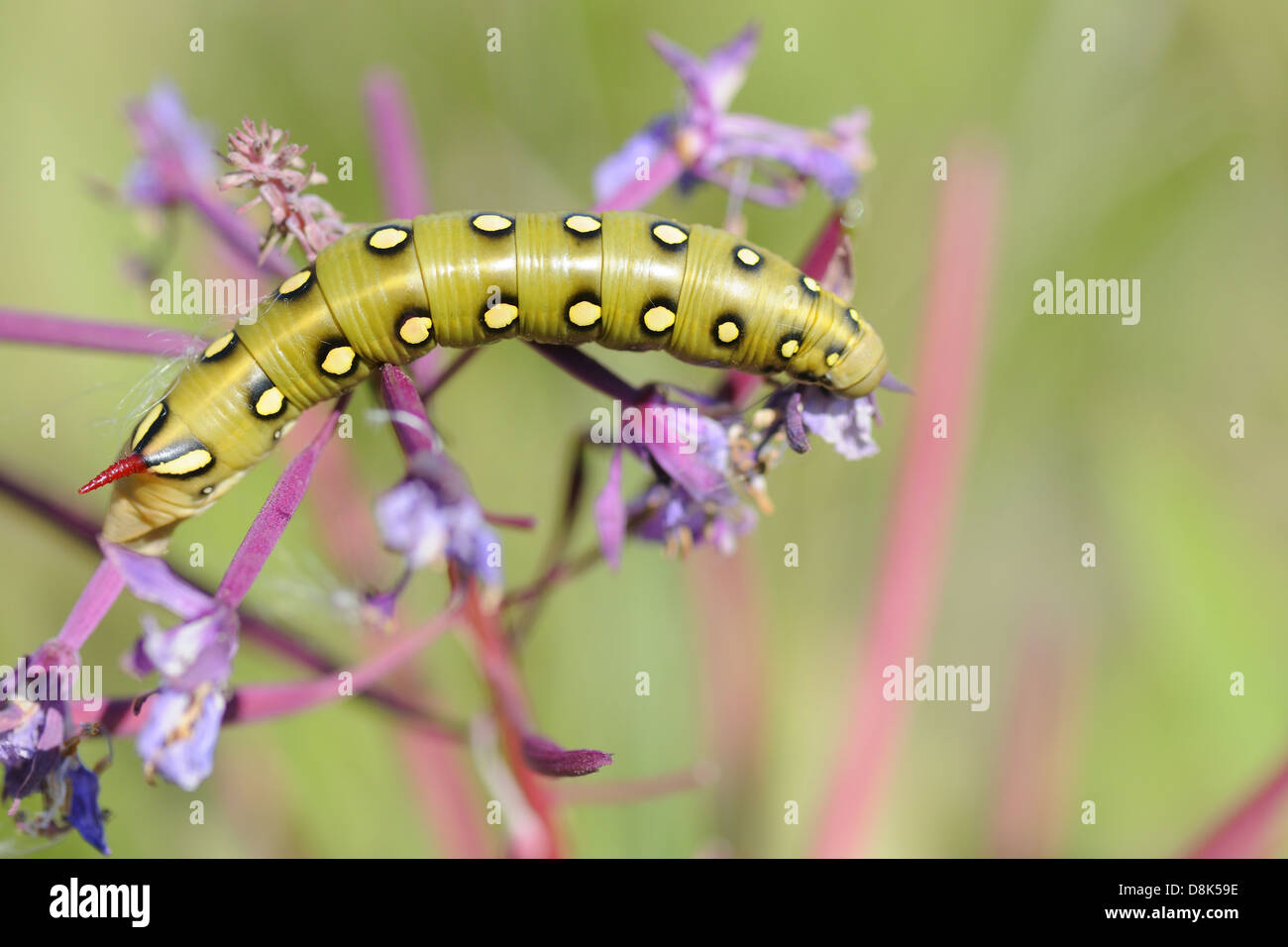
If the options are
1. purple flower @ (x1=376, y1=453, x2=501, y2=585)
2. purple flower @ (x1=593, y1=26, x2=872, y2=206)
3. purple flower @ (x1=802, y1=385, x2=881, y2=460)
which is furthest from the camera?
purple flower @ (x1=593, y1=26, x2=872, y2=206)

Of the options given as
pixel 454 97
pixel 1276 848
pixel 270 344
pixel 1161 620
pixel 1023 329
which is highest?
pixel 454 97

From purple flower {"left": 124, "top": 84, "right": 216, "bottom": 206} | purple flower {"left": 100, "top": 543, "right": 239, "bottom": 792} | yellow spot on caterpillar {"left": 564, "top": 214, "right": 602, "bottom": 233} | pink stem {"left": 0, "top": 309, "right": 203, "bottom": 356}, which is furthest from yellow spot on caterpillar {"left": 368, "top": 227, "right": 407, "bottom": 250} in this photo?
purple flower {"left": 124, "top": 84, "right": 216, "bottom": 206}

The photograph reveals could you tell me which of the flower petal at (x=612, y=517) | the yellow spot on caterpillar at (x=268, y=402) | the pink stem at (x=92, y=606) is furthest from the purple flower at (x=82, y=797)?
the flower petal at (x=612, y=517)

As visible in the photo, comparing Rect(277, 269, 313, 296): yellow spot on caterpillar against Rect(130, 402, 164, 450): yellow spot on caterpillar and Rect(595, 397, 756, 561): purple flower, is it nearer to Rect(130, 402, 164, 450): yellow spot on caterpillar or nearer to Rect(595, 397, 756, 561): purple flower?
Rect(130, 402, 164, 450): yellow spot on caterpillar

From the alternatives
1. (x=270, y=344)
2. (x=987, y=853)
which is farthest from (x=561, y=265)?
(x=987, y=853)

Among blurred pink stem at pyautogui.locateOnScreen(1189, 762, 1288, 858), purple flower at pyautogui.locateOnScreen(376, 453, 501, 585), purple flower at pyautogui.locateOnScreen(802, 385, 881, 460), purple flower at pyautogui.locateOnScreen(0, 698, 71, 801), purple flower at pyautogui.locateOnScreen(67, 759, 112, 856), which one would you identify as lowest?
blurred pink stem at pyautogui.locateOnScreen(1189, 762, 1288, 858)

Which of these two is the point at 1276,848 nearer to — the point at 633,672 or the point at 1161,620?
the point at 1161,620

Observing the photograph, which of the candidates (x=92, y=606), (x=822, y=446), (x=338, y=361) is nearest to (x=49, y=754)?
(x=92, y=606)

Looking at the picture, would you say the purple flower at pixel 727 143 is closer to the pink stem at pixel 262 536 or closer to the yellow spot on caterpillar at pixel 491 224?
the yellow spot on caterpillar at pixel 491 224
